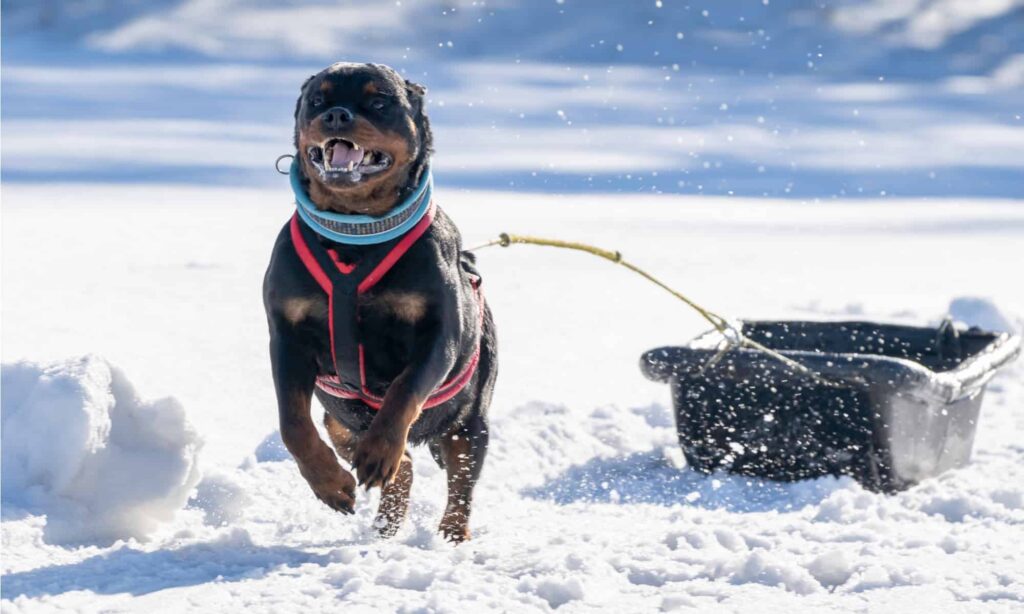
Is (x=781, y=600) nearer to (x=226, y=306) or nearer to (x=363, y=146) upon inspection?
(x=363, y=146)

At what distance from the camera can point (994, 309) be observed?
25.6 ft

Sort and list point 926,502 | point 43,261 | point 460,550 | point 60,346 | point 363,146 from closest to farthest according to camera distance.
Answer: point 363,146
point 460,550
point 926,502
point 60,346
point 43,261

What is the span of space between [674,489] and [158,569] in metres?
2.04

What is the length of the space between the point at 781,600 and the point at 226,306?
5.16m

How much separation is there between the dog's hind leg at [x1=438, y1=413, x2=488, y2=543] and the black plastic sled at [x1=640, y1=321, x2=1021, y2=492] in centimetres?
107

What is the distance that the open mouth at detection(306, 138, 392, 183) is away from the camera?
10.5ft

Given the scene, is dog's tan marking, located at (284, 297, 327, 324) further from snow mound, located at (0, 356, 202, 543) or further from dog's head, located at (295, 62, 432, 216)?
snow mound, located at (0, 356, 202, 543)

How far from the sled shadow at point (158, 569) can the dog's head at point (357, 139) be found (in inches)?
34.9

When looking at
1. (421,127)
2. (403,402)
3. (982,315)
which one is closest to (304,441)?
(403,402)

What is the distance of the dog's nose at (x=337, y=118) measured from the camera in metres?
3.16

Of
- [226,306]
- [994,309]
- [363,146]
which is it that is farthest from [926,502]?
[226,306]

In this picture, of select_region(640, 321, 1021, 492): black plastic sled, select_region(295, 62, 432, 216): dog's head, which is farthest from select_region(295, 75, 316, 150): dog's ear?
select_region(640, 321, 1021, 492): black plastic sled

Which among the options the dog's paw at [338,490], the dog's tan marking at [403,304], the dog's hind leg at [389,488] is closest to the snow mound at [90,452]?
the dog's hind leg at [389,488]

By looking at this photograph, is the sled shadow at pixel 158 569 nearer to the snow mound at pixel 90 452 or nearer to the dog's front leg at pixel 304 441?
the dog's front leg at pixel 304 441
